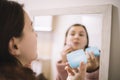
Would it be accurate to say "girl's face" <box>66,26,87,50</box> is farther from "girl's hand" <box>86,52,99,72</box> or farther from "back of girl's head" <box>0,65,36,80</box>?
"back of girl's head" <box>0,65,36,80</box>

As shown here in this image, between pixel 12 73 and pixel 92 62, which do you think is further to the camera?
pixel 92 62

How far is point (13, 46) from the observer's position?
81 cm

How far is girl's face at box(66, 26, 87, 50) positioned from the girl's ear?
64 cm

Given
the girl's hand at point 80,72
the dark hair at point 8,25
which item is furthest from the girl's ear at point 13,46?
the girl's hand at point 80,72

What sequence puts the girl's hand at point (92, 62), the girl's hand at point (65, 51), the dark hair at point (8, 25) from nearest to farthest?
the dark hair at point (8, 25) < the girl's hand at point (92, 62) < the girl's hand at point (65, 51)

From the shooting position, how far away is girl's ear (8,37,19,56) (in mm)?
801

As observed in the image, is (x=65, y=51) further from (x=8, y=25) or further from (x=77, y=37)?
(x=8, y=25)

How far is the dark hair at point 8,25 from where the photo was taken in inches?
30.4

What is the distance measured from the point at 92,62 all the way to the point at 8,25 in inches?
28.6

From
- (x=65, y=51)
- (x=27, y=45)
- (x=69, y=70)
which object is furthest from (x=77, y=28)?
(x=27, y=45)

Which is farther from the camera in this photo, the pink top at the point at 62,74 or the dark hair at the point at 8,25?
the pink top at the point at 62,74

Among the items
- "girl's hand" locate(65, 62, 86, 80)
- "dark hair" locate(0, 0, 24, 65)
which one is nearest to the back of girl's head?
"dark hair" locate(0, 0, 24, 65)

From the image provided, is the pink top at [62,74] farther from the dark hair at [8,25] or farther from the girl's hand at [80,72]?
the dark hair at [8,25]

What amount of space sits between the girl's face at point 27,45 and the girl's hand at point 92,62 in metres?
0.53
